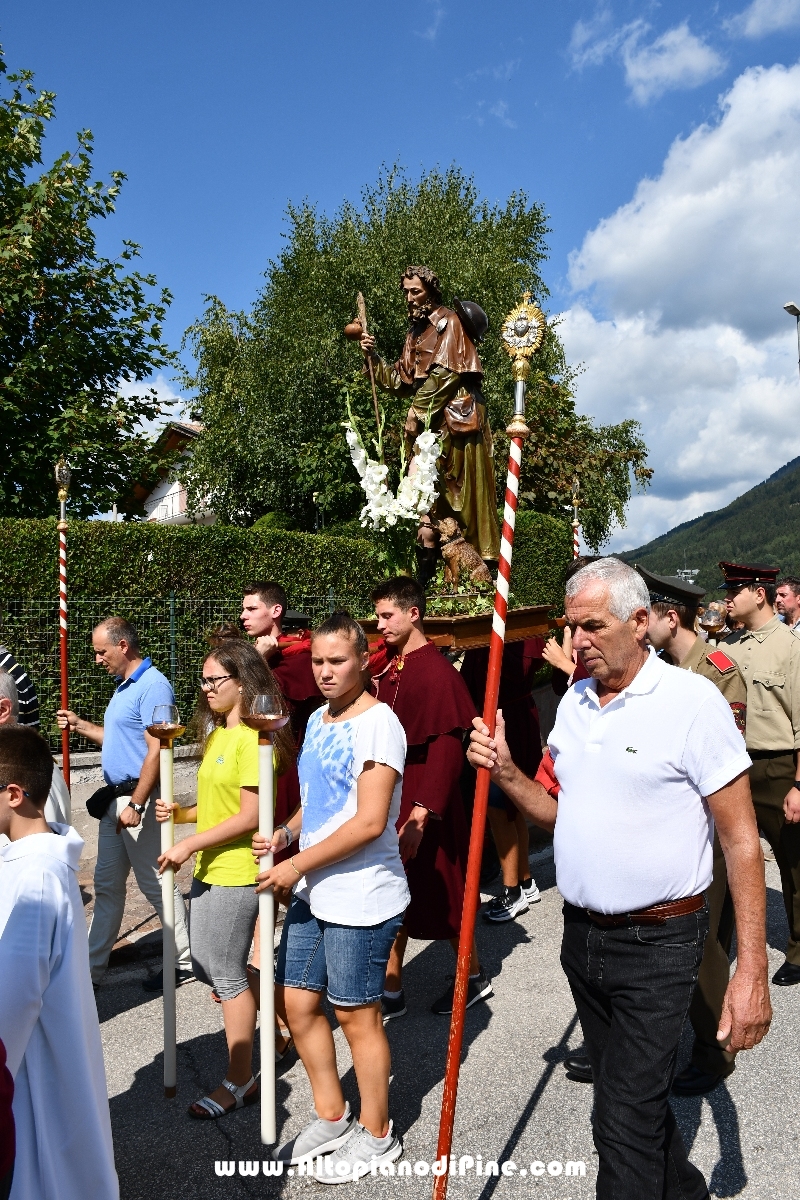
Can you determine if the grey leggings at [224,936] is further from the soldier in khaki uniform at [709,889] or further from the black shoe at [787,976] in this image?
the black shoe at [787,976]

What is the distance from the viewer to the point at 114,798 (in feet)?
17.4

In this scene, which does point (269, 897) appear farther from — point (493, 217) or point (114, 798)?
point (493, 217)

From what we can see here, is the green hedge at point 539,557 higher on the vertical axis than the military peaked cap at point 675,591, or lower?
higher

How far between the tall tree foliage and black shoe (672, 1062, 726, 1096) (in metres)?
17.4

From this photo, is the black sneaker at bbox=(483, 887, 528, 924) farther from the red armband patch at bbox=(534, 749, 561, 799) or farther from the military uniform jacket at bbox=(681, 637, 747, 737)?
the red armband patch at bbox=(534, 749, 561, 799)

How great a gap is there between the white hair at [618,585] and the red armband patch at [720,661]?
1663 mm

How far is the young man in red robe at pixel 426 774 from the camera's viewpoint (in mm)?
4449

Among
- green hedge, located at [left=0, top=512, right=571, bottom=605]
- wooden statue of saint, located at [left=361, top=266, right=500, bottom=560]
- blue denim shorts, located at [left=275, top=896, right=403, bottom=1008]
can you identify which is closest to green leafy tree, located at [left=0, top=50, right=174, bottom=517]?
green hedge, located at [left=0, top=512, right=571, bottom=605]

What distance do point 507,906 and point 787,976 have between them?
5.80ft

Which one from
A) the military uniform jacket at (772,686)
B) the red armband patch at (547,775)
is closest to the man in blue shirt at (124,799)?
the red armband patch at (547,775)

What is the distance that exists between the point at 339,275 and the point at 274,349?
3179mm

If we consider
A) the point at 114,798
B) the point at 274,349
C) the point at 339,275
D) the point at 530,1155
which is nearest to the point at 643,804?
the point at 530,1155

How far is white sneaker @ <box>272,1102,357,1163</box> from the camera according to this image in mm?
3289

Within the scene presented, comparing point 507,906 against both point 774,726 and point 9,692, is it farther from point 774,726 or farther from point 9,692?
point 9,692
